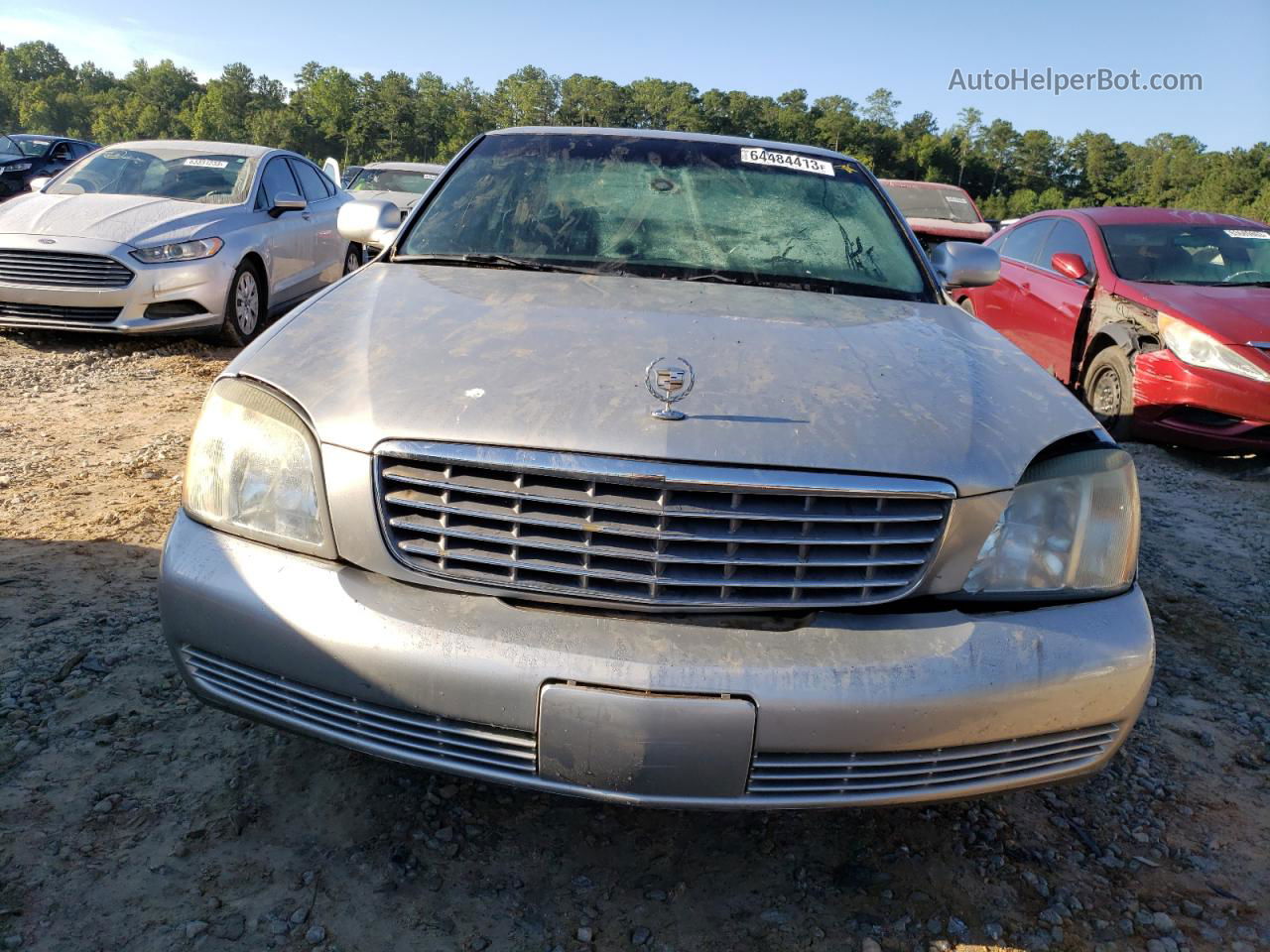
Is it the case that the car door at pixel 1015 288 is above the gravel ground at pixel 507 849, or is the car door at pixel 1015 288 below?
above

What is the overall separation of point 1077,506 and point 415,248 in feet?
6.49

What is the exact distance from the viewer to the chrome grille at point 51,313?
6383mm

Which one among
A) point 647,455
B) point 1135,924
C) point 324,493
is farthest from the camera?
point 1135,924

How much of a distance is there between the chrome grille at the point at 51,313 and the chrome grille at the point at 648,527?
5638 mm

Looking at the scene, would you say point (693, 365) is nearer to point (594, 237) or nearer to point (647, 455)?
point (647, 455)

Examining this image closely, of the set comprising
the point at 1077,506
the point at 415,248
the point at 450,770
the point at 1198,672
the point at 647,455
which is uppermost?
the point at 415,248

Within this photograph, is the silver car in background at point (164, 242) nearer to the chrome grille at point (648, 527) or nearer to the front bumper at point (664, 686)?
the front bumper at point (664, 686)

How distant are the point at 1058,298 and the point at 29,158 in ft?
55.1

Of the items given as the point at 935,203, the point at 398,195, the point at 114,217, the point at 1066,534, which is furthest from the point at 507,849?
the point at 935,203

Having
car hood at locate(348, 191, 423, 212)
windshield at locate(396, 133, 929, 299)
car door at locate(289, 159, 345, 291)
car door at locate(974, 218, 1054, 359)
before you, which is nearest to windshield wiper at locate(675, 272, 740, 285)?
windshield at locate(396, 133, 929, 299)

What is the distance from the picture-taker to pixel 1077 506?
192 cm

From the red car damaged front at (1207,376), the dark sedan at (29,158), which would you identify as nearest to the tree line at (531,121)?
the dark sedan at (29,158)

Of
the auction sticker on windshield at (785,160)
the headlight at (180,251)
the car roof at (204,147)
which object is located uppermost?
the auction sticker on windshield at (785,160)

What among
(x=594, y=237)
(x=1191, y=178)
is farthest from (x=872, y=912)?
(x=1191, y=178)
